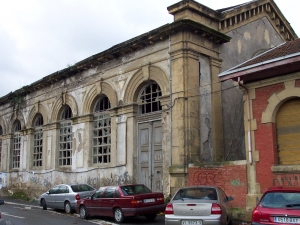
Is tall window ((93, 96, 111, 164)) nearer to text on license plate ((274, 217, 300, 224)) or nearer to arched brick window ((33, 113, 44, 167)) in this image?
arched brick window ((33, 113, 44, 167))

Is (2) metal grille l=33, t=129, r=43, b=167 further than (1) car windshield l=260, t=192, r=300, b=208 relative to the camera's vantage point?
Yes

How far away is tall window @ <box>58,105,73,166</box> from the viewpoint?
2300cm

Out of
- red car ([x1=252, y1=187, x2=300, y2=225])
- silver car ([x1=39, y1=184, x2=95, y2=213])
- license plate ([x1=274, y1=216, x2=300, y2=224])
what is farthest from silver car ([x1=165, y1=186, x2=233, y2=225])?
silver car ([x1=39, y1=184, x2=95, y2=213])

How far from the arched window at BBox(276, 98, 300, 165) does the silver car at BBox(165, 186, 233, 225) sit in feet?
10.3

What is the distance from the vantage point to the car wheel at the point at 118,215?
12.9m

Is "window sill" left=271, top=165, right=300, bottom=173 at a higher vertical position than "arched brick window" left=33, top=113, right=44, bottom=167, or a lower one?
lower

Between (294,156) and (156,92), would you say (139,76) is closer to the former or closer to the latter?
(156,92)

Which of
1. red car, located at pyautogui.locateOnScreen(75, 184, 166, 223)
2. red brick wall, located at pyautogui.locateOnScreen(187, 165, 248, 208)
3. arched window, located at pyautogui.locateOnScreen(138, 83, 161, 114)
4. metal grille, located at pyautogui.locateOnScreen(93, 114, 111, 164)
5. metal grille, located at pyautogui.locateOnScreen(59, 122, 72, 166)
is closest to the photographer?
red car, located at pyautogui.locateOnScreen(75, 184, 166, 223)

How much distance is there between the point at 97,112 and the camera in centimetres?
2103

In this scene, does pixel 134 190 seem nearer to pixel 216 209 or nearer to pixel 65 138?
pixel 216 209

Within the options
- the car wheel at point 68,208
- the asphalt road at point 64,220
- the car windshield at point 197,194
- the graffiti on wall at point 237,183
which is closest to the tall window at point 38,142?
the car wheel at point 68,208

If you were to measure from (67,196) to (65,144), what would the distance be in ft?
23.3

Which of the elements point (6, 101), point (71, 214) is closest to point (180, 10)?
point (71, 214)

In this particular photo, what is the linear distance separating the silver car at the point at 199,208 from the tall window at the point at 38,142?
17211mm
